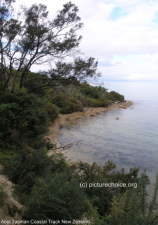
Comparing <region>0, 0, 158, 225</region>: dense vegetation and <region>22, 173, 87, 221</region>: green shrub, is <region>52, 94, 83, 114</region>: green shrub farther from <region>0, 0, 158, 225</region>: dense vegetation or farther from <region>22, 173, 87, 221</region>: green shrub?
<region>22, 173, 87, 221</region>: green shrub

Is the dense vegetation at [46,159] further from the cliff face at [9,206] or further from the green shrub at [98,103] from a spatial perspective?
the green shrub at [98,103]

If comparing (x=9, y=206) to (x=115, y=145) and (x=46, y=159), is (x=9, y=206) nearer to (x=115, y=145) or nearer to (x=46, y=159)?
(x=46, y=159)

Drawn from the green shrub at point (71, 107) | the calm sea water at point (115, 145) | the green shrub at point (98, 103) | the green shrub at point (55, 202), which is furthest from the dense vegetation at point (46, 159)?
Answer: the green shrub at point (98, 103)

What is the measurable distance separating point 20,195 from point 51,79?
822 centimetres

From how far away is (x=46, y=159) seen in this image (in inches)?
218

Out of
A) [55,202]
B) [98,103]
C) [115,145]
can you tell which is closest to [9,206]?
[55,202]

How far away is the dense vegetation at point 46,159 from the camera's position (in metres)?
3.09

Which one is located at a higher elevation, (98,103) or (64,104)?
(98,103)

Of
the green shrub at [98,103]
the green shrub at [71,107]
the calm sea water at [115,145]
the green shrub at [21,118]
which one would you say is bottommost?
the calm sea water at [115,145]

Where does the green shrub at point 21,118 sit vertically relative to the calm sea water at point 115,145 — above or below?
above

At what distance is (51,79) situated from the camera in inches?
449

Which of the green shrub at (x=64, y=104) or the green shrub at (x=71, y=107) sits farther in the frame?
the green shrub at (x=64, y=104)

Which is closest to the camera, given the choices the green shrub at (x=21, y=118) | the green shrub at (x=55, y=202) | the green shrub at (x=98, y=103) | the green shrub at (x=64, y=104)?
the green shrub at (x=55, y=202)

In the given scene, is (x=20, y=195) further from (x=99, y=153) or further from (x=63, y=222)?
(x=99, y=153)
